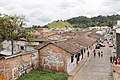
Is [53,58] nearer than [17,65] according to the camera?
No

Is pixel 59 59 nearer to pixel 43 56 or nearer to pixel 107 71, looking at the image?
pixel 43 56

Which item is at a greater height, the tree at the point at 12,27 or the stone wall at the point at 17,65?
the tree at the point at 12,27

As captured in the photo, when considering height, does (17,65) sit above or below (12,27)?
below

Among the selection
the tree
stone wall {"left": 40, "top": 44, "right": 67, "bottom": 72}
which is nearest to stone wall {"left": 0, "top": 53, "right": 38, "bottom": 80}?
stone wall {"left": 40, "top": 44, "right": 67, "bottom": 72}

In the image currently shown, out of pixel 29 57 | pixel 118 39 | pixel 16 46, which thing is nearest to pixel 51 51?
pixel 29 57

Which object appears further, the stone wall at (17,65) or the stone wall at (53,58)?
the stone wall at (53,58)

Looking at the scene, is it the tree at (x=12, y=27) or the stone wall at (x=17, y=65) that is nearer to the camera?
the stone wall at (x=17, y=65)

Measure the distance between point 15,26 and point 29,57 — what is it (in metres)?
6.64

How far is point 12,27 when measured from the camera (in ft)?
103

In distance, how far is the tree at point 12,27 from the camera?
3092 centimetres

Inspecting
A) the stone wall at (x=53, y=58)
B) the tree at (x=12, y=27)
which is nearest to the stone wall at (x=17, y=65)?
the stone wall at (x=53, y=58)

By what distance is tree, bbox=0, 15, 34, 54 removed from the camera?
30.9m

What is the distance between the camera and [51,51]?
28.7 meters

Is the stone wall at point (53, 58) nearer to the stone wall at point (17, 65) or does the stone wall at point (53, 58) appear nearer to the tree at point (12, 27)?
the stone wall at point (17, 65)
